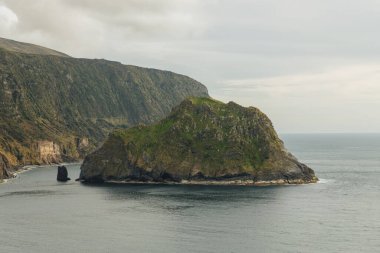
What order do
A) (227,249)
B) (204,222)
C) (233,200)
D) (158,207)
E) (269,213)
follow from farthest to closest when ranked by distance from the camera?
(233,200), (158,207), (269,213), (204,222), (227,249)

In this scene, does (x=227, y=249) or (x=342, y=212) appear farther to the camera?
(x=342, y=212)

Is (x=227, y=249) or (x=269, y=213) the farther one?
(x=269, y=213)

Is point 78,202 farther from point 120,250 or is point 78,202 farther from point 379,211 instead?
point 379,211

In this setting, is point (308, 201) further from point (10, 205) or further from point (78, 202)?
point (10, 205)

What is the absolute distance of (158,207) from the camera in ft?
577

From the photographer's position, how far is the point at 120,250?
120m

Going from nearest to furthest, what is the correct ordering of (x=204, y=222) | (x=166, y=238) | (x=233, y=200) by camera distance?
(x=166, y=238)
(x=204, y=222)
(x=233, y=200)

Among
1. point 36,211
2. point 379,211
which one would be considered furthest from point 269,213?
point 36,211

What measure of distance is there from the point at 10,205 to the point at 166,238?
75.4 meters

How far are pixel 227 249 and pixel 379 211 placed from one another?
6785cm

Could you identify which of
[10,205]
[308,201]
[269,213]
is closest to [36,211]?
[10,205]

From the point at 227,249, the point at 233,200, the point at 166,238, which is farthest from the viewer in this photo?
the point at 233,200

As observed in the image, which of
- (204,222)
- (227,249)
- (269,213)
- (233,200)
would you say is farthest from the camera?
(233,200)

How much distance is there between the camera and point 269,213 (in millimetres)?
162750
